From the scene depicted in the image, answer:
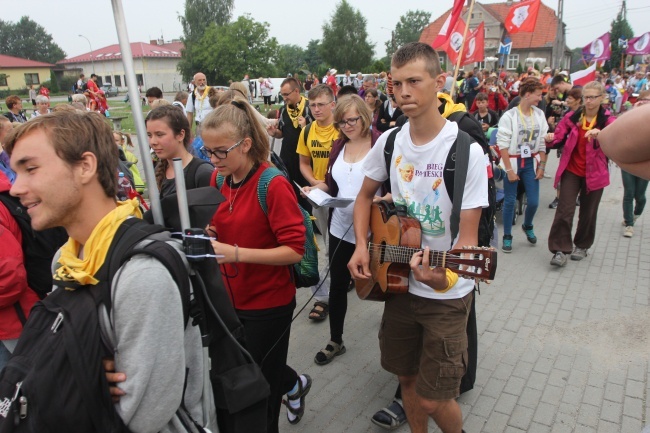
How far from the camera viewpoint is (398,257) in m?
2.59

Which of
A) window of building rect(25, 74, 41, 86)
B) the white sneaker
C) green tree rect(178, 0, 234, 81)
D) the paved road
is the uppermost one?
green tree rect(178, 0, 234, 81)

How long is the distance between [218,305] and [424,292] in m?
1.28

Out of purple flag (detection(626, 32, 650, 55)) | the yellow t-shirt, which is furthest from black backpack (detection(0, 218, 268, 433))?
purple flag (detection(626, 32, 650, 55))

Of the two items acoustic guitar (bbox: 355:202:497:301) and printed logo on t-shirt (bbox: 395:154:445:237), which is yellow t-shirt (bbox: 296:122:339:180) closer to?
acoustic guitar (bbox: 355:202:497:301)

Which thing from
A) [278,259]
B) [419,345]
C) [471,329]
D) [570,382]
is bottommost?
[570,382]

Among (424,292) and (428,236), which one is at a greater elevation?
(428,236)

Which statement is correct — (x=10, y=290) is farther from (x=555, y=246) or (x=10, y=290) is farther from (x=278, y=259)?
(x=555, y=246)

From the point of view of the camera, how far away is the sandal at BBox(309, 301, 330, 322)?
4805 millimetres

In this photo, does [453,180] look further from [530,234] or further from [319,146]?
[530,234]

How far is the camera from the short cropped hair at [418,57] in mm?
2496

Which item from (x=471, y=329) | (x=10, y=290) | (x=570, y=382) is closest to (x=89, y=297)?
(x=10, y=290)

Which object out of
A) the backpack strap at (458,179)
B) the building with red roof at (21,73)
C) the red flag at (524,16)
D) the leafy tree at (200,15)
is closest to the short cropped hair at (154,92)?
the backpack strap at (458,179)

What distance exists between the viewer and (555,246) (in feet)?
20.0

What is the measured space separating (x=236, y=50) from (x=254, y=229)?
66401 millimetres
